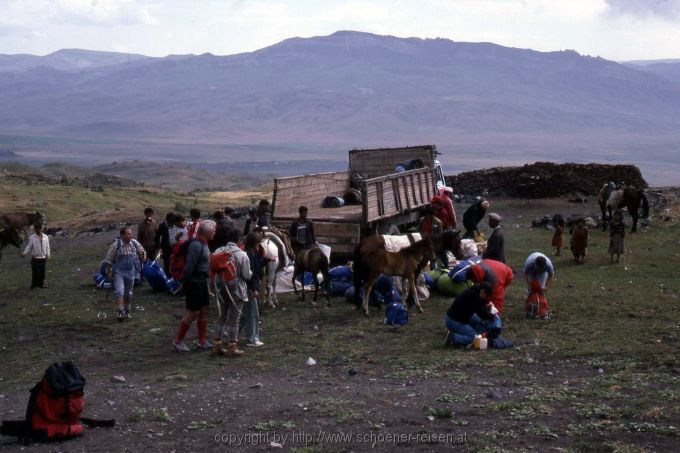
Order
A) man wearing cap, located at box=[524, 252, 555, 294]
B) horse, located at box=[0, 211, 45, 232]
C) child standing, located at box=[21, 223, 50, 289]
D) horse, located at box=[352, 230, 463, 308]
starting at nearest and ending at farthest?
man wearing cap, located at box=[524, 252, 555, 294] < horse, located at box=[352, 230, 463, 308] < child standing, located at box=[21, 223, 50, 289] < horse, located at box=[0, 211, 45, 232]

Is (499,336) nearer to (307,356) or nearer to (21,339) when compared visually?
(307,356)

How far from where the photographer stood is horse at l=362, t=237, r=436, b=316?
44.5ft

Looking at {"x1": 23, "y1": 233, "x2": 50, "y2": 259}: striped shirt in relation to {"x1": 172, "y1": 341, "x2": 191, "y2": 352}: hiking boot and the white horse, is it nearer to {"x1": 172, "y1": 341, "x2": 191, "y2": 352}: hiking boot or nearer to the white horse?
the white horse

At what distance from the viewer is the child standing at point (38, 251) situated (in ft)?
54.1

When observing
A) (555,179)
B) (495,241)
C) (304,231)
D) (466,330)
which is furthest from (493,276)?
(555,179)

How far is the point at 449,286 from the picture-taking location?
48.8 ft

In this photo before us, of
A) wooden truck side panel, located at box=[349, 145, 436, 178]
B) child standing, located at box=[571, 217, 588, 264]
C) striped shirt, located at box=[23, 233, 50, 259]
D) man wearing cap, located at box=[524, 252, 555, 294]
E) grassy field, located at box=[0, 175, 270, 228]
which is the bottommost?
grassy field, located at box=[0, 175, 270, 228]

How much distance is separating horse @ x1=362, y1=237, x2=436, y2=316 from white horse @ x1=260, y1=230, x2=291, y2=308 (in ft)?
4.72

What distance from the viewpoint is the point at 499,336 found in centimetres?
1166

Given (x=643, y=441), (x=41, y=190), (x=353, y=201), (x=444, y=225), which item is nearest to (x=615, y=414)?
(x=643, y=441)

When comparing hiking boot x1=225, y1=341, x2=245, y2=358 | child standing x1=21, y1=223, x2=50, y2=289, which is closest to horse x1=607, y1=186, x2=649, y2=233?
child standing x1=21, y1=223, x2=50, y2=289

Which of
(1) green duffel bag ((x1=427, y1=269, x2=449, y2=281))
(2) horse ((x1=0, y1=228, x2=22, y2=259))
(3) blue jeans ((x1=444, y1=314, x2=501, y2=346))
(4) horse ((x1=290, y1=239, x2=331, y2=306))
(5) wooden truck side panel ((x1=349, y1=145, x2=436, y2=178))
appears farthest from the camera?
(5) wooden truck side panel ((x1=349, y1=145, x2=436, y2=178))

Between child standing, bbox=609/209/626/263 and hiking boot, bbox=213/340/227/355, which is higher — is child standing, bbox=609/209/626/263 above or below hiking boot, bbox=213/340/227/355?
above

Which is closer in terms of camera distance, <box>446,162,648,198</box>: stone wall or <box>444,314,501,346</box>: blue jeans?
<box>444,314,501,346</box>: blue jeans
